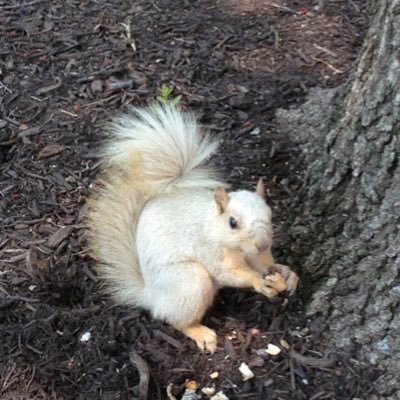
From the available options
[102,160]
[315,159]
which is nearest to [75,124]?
[102,160]

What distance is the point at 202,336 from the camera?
2.33 metres

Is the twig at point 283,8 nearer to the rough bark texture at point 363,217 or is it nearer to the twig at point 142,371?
the rough bark texture at point 363,217

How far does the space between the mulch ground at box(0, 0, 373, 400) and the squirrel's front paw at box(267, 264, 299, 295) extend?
0.08 m

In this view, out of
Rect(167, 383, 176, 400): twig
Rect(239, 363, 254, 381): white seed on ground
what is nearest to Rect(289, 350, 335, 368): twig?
Rect(239, 363, 254, 381): white seed on ground

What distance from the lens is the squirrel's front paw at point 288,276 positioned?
7.60 feet

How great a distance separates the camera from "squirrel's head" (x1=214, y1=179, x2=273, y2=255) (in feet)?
6.88

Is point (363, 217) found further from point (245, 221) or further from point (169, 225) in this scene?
point (169, 225)

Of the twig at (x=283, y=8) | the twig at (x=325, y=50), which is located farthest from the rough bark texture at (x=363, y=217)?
the twig at (x=283, y=8)

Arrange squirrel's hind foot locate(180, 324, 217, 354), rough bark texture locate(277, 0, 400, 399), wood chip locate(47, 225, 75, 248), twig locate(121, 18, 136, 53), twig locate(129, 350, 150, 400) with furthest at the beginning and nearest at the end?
twig locate(121, 18, 136, 53) → wood chip locate(47, 225, 75, 248) → squirrel's hind foot locate(180, 324, 217, 354) → twig locate(129, 350, 150, 400) → rough bark texture locate(277, 0, 400, 399)

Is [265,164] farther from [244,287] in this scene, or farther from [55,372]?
[55,372]

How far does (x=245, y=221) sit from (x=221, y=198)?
0.10 m

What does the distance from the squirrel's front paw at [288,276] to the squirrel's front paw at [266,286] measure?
86 mm

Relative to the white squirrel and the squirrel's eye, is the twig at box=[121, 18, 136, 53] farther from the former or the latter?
the squirrel's eye

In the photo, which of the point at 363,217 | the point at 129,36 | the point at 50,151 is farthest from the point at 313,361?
the point at 129,36
